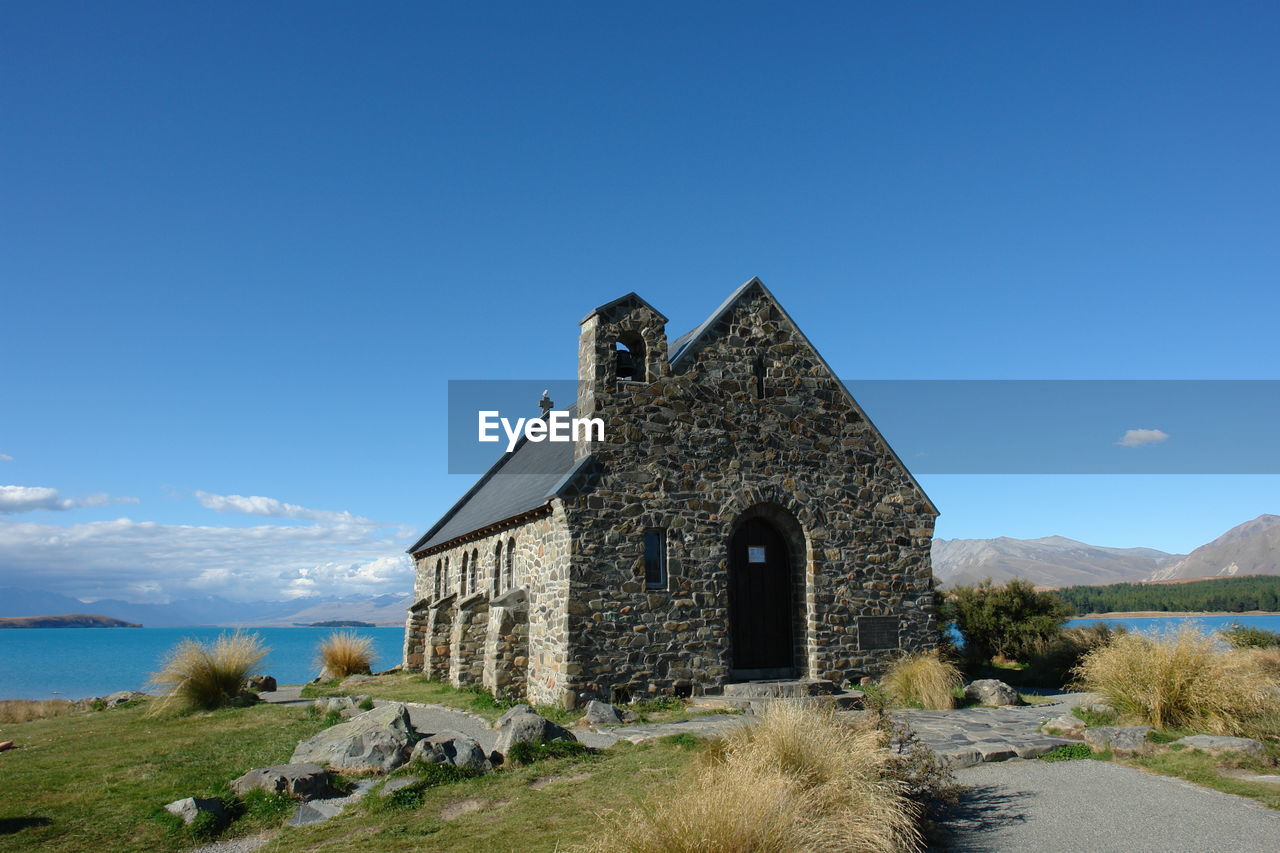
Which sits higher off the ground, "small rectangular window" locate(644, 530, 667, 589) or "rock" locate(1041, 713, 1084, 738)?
"small rectangular window" locate(644, 530, 667, 589)

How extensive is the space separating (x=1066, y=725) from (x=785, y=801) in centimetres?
757

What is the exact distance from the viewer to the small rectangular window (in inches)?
590

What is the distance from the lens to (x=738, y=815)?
528 centimetres

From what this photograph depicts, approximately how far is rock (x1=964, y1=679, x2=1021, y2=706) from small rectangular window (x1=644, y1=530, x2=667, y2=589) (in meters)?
6.16

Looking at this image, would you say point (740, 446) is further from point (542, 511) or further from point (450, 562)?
point (450, 562)

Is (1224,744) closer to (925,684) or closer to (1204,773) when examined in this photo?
(1204,773)

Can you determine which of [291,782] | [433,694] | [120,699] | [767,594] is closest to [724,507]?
[767,594]

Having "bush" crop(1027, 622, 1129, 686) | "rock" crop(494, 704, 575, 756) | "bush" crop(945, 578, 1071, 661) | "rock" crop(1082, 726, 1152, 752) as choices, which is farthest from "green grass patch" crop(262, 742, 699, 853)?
"bush" crop(945, 578, 1071, 661)

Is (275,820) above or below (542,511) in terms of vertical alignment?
below

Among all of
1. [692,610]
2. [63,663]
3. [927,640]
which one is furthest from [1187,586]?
[63,663]

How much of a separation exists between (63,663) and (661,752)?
74.2 meters

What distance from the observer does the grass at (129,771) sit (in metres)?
7.93

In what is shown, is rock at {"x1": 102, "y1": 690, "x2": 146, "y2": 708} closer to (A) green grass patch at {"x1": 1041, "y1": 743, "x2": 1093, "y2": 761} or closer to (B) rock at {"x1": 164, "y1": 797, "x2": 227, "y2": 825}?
(B) rock at {"x1": 164, "y1": 797, "x2": 227, "y2": 825}

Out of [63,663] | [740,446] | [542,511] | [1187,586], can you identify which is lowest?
[63,663]
